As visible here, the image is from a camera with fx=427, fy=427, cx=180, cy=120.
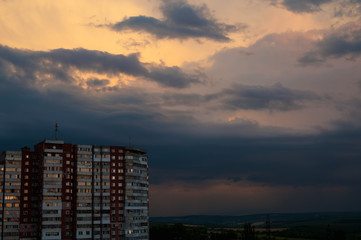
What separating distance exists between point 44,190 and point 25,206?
39.6 ft

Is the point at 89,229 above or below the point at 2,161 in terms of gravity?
below

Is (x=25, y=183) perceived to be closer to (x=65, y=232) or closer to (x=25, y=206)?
(x=25, y=206)

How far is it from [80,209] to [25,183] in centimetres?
2801

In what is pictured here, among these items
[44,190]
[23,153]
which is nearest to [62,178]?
[44,190]

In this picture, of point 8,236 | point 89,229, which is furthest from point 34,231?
point 89,229

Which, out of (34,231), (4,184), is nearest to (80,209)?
(34,231)

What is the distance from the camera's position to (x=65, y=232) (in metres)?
195

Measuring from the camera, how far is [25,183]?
19762 centimetres

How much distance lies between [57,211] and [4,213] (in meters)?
22.7

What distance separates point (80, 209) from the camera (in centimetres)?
19938

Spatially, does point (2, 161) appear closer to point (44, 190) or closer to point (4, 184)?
point (4, 184)

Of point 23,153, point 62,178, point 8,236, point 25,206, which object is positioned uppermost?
point 23,153

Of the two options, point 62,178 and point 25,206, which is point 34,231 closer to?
point 25,206

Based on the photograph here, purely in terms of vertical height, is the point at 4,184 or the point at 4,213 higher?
the point at 4,184
